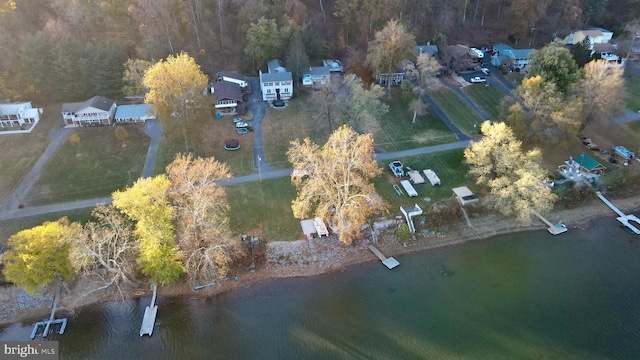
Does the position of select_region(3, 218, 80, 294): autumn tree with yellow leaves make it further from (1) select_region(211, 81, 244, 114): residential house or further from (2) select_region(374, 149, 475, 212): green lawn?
(2) select_region(374, 149, 475, 212): green lawn

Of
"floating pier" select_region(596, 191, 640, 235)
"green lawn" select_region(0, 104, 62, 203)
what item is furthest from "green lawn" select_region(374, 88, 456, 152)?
"green lawn" select_region(0, 104, 62, 203)

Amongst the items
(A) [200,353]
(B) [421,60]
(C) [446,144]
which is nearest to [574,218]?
(C) [446,144]

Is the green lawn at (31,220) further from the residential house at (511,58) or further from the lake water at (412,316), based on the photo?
the residential house at (511,58)

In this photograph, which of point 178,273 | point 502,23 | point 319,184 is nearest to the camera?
point 178,273

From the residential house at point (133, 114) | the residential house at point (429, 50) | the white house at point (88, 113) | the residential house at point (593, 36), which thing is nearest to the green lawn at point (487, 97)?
the residential house at point (429, 50)

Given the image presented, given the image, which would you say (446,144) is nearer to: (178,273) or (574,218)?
(574,218)
